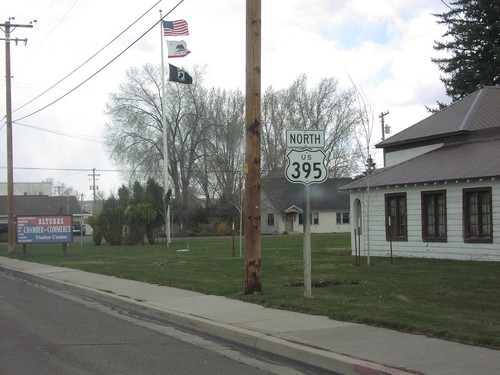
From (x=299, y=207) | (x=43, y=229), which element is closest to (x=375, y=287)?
(x=43, y=229)

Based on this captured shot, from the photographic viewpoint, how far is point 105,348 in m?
8.09

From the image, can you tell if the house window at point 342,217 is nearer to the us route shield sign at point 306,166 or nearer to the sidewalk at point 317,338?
the sidewalk at point 317,338

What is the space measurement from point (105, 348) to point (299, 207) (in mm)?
54964

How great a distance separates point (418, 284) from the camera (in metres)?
13.4

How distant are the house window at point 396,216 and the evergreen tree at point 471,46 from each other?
612 inches

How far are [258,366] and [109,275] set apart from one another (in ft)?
39.2

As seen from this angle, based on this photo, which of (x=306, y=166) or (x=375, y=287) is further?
(x=375, y=287)

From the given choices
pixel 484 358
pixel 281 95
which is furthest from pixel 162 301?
pixel 281 95

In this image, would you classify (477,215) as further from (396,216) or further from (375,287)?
(375,287)

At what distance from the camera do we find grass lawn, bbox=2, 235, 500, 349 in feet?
28.5

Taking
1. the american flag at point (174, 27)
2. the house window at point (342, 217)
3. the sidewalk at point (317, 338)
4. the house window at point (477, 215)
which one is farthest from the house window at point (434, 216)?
the house window at point (342, 217)

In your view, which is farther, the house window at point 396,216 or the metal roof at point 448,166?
the house window at point 396,216

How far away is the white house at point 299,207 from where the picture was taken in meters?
62.8

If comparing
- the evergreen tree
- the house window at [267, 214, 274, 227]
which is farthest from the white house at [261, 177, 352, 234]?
the evergreen tree
